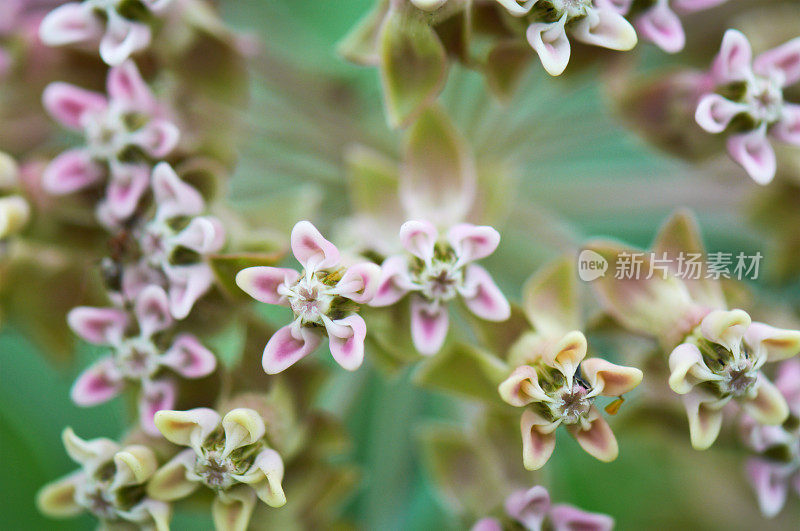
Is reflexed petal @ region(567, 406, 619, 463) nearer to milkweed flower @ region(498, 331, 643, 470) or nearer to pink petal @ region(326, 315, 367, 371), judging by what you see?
milkweed flower @ region(498, 331, 643, 470)

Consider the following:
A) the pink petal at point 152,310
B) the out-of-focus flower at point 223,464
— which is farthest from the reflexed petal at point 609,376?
the pink petal at point 152,310

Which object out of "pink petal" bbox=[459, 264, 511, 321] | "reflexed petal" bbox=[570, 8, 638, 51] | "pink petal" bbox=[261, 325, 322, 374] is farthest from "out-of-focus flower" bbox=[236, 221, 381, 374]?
"reflexed petal" bbox=[570, 8, 638, 51]

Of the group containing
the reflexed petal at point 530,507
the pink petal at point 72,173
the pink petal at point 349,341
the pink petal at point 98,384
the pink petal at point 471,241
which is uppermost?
the pink petal at point 471,241

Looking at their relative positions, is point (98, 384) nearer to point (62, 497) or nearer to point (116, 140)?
point (62, 497)

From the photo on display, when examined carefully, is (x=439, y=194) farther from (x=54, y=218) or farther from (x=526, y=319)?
(x=54, y=218)

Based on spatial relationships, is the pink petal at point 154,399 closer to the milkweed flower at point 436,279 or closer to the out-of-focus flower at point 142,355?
the out-of-focus flower at point 142,355

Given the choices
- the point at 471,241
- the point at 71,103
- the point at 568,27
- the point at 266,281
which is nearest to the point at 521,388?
the point at 471,241

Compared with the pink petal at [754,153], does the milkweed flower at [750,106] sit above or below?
above

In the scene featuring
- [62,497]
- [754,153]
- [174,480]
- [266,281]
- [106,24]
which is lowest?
[62,497]
